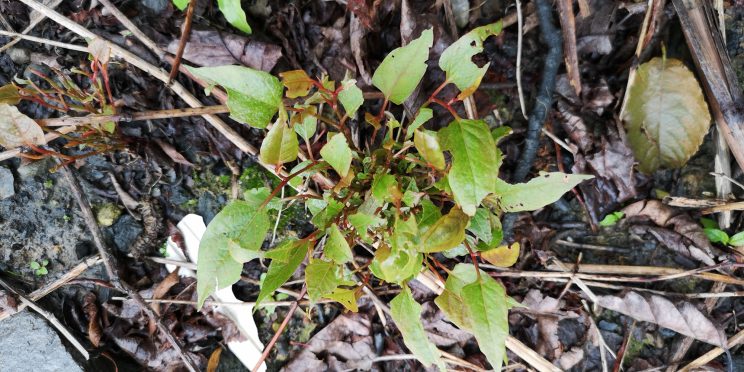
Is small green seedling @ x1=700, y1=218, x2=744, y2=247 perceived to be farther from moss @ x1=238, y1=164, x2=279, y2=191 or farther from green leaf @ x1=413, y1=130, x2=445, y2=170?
moss @ x1=238, y1=164, x2=279, y2=191

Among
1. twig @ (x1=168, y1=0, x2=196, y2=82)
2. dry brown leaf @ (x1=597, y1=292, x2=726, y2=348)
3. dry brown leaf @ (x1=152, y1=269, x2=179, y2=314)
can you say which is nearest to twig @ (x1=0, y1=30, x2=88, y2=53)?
twig @ (x1=168, y1=0, x2=196, y2=82)

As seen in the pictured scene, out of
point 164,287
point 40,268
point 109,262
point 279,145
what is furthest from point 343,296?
point 40,268

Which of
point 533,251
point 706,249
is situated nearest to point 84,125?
point 533,251

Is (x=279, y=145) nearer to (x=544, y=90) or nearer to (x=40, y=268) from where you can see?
(x=544, y=90)

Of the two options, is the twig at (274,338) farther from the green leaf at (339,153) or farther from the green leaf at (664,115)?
the green leaf at (664,115)

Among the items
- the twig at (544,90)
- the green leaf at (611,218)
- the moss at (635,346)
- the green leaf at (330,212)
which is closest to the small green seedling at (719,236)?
the green leaf at (611,218)

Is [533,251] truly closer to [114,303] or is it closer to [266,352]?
[266,352]
